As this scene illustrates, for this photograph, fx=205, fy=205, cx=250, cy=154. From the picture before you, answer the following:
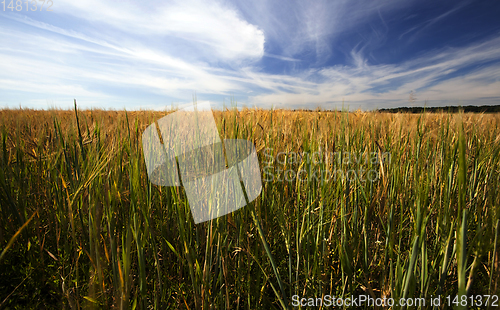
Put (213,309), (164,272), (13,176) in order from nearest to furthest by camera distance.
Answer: (213,309), (164,272), (13,176)

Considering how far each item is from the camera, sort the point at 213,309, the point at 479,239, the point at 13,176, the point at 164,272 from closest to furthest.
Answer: the point at 479,239 < the point at 213,309 < the point at 164,272 < the point at 13,176

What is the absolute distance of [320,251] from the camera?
757 mm

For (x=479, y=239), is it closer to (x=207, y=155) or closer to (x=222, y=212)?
(x=222, y=212)

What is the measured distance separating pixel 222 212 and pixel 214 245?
13 cm

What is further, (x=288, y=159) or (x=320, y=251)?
(x=288, y=159)

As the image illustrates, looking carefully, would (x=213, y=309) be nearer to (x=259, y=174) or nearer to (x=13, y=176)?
(x=259, y=174)

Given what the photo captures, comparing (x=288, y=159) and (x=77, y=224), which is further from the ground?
(x=288, y=159)

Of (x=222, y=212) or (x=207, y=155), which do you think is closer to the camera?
(x=222, y=212)

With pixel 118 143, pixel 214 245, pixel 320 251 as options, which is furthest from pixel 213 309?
pixel 118 143

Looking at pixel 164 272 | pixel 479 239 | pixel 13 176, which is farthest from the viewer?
→ pixel 13 176

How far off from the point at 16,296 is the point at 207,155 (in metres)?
A: 0.86

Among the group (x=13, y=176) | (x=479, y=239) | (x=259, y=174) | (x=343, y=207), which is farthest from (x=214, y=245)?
(x=13, y=176)

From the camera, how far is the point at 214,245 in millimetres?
708

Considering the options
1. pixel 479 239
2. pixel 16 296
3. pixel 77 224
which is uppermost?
pixel 479 239
